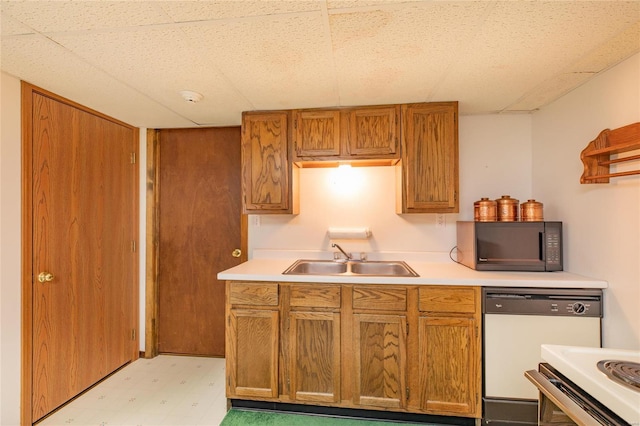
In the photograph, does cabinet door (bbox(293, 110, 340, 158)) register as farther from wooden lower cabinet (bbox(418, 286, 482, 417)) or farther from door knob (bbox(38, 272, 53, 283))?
door knob (bbox(38, 272, 53, 283))

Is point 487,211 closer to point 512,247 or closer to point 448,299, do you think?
point 512,247

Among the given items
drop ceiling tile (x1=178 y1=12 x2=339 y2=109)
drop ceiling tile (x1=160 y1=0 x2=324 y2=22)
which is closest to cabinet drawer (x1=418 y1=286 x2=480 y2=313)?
drop ceiling tile (x1=178 y1=12 x2=339 y2=109)

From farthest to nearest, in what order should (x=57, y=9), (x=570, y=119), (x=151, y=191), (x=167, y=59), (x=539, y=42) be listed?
(x=151, y=191) → (x=570, y=119) → (x=167, y=59) → (x=539, y=42) → (x=57, y=9)

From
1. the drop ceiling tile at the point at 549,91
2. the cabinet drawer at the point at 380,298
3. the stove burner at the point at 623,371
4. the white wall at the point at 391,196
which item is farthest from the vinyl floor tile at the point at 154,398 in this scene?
the drop ceiling tile at the point at 549,91

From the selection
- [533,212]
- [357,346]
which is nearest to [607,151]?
[533,212]

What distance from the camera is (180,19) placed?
1166 mm

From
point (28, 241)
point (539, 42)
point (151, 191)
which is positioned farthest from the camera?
point (151, 191)

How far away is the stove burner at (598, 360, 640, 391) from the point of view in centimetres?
84

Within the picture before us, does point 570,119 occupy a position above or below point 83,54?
below

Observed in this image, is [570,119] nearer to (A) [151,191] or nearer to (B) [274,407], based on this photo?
(B) [274,407]

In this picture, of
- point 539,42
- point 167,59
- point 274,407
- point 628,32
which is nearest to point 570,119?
point 628,32

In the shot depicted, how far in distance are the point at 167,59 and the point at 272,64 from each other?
528 millimetres

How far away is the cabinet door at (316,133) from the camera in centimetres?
213

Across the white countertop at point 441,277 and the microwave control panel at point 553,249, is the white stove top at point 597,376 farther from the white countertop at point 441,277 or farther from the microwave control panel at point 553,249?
the microwave control panel at point 553,249
